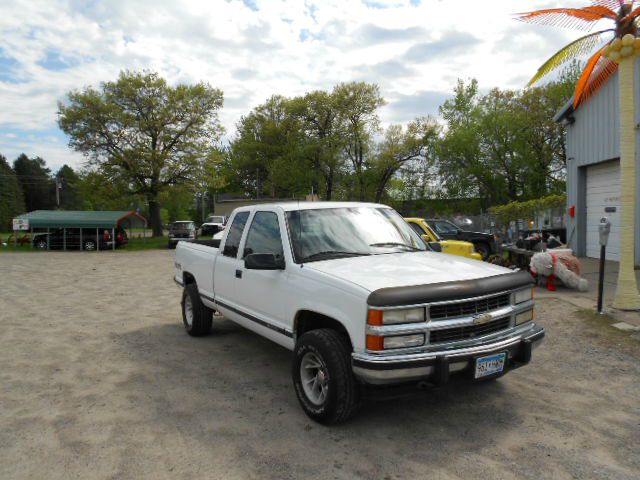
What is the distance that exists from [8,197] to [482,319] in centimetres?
8472

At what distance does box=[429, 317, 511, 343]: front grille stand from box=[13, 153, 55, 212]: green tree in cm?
9421

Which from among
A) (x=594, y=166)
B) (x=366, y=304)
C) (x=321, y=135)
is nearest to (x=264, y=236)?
(x=366, y=304)

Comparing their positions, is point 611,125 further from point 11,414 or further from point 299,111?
point 299,111

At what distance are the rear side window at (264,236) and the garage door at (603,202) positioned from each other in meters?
10.9

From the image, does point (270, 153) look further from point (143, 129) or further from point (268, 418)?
point (268, 418)

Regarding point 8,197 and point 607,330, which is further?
point 8,197

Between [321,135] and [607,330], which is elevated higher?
[321,135]

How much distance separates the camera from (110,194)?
35156mm

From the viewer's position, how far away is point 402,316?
349 centimetres

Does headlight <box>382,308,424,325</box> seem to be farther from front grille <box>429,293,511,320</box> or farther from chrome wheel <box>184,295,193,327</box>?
chrome wheel <box>184,295,193,327</box>

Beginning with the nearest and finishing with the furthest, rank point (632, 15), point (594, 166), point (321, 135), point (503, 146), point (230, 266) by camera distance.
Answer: point (230, 266), point (632, 15), point (594, 166), point (503, 146), point (321, 135)

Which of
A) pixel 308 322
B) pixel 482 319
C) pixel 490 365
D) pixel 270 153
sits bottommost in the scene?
pixel 490 365

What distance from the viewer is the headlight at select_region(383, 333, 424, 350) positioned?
3.46 metres

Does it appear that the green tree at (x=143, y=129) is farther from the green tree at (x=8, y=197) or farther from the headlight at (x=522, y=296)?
the green tree at (x=8, y=197)
